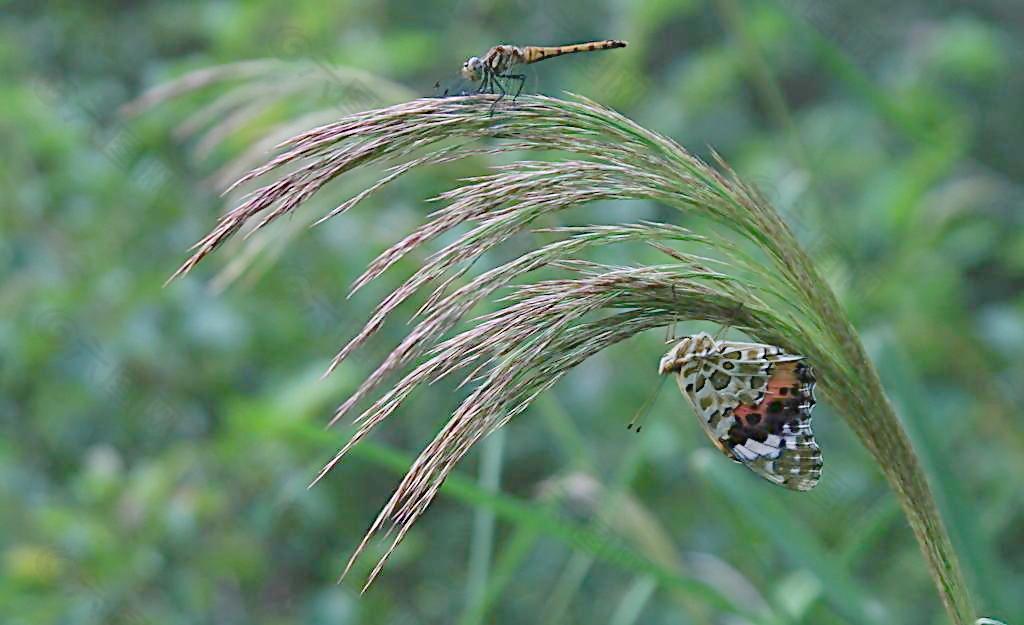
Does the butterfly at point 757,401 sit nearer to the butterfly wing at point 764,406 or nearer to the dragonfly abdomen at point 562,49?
the butterfly wing at point 764,406

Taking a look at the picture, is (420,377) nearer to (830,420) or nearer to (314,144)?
(314,144)

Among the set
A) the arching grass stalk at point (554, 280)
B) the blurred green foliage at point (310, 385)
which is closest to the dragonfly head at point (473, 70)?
the arching grass stalk at point (554, 280)

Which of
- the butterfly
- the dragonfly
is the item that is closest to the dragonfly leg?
the dragonfly

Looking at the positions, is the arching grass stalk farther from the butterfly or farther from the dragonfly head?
the dragonfly head

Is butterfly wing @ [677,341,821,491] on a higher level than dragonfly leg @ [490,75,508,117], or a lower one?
lower

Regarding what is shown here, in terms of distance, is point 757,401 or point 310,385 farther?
point 310,385

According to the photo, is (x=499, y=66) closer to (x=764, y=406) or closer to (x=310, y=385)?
(x=764, y=406)

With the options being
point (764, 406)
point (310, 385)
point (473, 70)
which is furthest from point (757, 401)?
point (310, 385)
